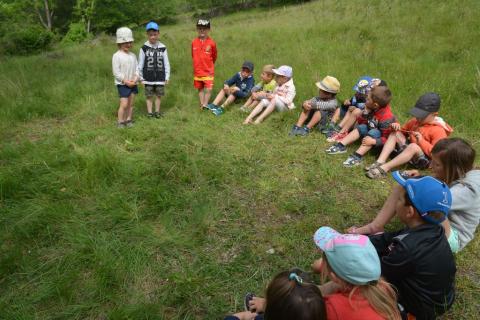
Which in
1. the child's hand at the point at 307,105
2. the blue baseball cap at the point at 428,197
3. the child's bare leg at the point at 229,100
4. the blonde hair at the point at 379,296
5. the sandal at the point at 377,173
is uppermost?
the blue baseball cap at the point at 428,197

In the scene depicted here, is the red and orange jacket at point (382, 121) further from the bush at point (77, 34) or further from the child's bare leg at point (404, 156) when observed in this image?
the bush at point (77, 34)

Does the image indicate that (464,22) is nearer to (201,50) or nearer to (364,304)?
(201,50)

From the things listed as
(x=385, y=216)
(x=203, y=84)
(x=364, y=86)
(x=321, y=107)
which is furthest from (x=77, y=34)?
(x=385, y=216)

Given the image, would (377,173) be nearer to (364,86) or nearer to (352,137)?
(352,137)

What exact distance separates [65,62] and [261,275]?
9.96m

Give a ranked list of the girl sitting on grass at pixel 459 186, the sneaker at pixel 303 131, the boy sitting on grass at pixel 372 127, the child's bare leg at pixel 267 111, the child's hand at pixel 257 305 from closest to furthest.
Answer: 1. the child's hand at pixel 257 305
2. the girl sitting on grass at pixel 459 186
3. the boy sitting on grass at pixel 372 127
4. the sneaker at pixel 303 131
5. the child's bare leg at pixel 267 111

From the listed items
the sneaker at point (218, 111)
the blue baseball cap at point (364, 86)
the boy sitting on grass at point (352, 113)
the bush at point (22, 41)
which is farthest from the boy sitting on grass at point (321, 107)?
the bush at point (22, 41)

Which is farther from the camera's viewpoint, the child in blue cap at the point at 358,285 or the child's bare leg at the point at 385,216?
the child's bare leg at the point at 385,216

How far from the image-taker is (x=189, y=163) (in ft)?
14.1

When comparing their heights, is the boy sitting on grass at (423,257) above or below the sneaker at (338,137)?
above

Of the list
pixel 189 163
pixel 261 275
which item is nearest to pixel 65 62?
pixel 189 163

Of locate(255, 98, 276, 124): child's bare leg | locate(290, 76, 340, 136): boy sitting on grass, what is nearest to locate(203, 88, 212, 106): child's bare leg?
locate(255, 98, 276, 124): child's bare leg

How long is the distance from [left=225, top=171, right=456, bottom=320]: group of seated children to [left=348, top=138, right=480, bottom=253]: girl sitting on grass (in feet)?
1.64

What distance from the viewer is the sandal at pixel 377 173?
410cm
